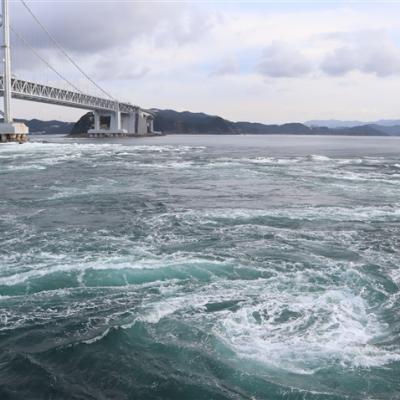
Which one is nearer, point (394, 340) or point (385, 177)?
point (394, 340)

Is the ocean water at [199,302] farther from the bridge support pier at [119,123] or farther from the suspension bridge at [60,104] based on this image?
the bridge support pier at [119,123]

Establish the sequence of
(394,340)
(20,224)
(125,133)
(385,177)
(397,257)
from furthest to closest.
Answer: (125,133) → (385,177) → (20,224) → (397,257) → (394,340)

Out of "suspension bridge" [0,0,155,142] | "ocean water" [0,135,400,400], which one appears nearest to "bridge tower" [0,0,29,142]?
"suspension bridge" [0,0,155,142]

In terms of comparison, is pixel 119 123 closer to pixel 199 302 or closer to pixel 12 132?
pixel 12 132

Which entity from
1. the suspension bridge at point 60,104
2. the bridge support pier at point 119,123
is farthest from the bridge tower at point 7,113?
the bridge support pier at point 119,123

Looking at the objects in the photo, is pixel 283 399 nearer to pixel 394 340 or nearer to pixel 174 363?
pixel 174 363

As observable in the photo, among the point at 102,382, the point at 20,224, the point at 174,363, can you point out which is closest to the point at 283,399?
the point at 174,363

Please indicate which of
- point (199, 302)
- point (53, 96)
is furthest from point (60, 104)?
point (199, 302)
